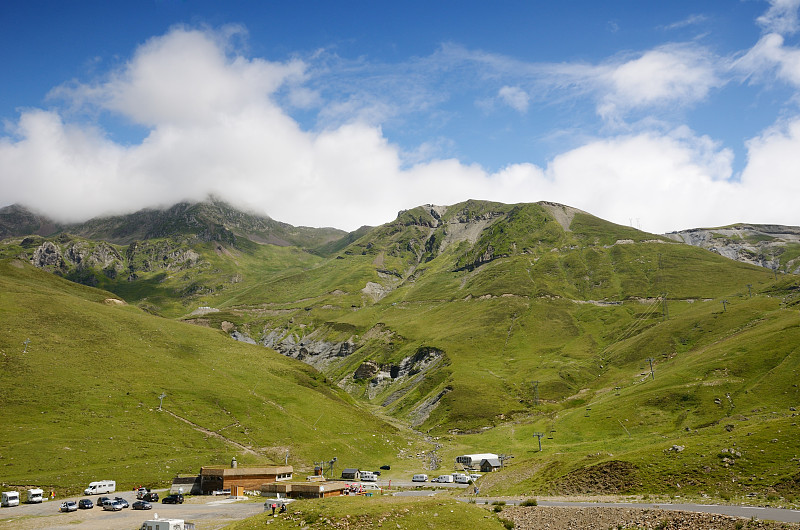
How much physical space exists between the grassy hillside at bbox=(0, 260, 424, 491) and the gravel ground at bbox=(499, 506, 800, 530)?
78.4 m

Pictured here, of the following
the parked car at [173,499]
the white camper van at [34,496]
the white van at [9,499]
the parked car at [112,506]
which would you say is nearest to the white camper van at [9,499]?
the white van at [9,499]

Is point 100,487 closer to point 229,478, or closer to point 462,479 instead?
point 229,478

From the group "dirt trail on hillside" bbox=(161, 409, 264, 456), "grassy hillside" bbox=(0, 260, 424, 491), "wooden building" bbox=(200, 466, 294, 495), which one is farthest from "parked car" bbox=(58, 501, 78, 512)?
"dirt trail on hillside" bbox=(161, 409, 264, 456)

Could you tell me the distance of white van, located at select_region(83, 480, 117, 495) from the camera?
86750 millimetres

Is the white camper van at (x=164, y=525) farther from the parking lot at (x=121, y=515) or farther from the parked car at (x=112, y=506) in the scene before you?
the parked car at (x=112, y=506)

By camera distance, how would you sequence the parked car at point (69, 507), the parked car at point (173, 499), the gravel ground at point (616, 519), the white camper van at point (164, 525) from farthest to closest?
the parked car at point (173, 499) < the parked car at point (69, 507) < the white camper van at point (164, 525) < the gravel ground at point (616, 519)

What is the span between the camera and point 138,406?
422 feet

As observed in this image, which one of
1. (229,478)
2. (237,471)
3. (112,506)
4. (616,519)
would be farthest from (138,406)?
(616,519)

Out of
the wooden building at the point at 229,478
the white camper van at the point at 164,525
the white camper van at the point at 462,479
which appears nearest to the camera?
the white camper van at the point at 164,525

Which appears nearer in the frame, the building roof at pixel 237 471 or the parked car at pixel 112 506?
the parked car at pixel 112 506

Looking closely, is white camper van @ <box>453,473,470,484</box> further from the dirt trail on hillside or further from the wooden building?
the dirt trail on hillside

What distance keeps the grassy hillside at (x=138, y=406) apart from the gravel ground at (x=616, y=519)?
257 feet

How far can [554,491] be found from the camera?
6550 centimetres

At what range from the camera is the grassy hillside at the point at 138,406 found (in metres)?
103
